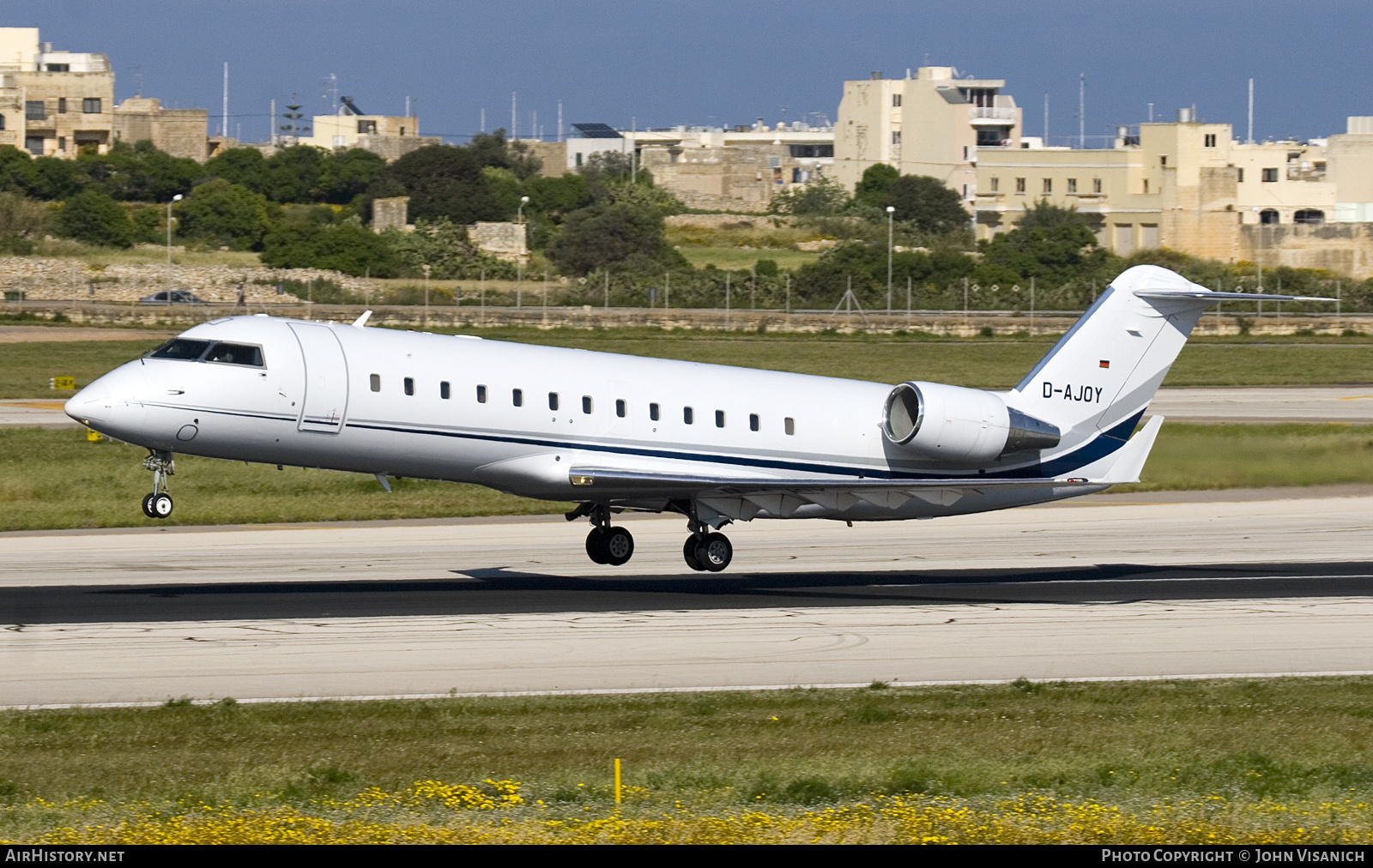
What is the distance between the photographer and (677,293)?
95938mm

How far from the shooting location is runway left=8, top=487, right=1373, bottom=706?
62.5 ft

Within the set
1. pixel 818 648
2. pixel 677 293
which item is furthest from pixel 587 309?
pixel 818 648

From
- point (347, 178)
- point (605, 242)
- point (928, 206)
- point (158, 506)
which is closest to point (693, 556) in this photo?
point (158, 506)

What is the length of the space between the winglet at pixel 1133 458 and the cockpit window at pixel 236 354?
47.0 ft

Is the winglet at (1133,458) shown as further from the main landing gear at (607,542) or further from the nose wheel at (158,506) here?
the nose wheel at (158,506)

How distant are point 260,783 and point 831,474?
15.3 m

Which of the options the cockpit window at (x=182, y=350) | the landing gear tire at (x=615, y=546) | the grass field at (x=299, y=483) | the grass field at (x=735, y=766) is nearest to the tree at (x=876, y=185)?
the grass field at (x=299, y=483)

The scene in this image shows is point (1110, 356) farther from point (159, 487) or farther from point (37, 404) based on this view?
point (37, 404)

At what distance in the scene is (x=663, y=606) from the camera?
23906 mm

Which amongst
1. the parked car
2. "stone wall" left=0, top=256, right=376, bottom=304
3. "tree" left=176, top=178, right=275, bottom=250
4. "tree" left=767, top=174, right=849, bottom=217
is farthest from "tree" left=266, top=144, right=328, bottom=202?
the parked car

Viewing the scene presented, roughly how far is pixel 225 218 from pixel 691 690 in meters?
Answer: 116

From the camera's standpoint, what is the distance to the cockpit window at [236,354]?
23.6 metres

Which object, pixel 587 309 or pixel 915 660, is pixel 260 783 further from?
pixel 587 309

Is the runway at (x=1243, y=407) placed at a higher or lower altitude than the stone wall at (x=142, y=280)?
lower
